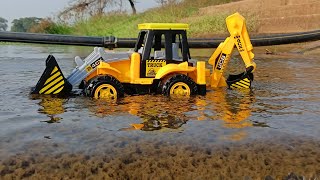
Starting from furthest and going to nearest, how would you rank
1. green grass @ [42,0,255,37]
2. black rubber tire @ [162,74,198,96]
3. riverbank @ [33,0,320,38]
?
1. green grass @ [42,0,255,37]
2. riverbank @ [33,0,320,38]
3. black rubber tire @ [162,74,198,96]

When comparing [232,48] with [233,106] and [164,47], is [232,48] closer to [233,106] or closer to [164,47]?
[164,47]

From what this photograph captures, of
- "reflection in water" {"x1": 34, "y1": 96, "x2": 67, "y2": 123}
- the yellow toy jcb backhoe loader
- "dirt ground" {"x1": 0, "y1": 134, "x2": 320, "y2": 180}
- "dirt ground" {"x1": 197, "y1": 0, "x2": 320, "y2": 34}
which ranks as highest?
"dirt ground" {"x1": 197, "y1": 0, "x2": 320, "y2": 34}

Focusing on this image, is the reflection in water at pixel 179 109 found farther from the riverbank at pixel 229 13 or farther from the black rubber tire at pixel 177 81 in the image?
the riverbank at pixel 229 13

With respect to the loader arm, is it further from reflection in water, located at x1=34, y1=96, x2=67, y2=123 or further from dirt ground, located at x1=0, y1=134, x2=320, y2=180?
dirt ground, located at x1=0, y1=134, x2=320, y2=180

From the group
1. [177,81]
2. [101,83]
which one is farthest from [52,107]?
[177,81]

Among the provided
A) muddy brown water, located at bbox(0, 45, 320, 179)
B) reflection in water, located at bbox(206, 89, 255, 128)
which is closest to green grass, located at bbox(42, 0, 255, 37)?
reflection in water, located at bbox(206, 89, 255, 128)

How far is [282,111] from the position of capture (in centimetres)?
655

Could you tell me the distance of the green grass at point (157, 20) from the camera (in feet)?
82.0

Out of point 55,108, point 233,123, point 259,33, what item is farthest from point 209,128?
point 259,33

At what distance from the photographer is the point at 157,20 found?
31359 millimetres

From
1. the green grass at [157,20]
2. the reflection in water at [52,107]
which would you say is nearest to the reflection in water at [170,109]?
the reflection in water at [52,107]

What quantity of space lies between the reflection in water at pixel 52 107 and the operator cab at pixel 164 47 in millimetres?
1589

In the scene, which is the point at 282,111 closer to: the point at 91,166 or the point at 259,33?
the point at 91,166

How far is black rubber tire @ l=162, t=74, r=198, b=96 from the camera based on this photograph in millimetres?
7848
